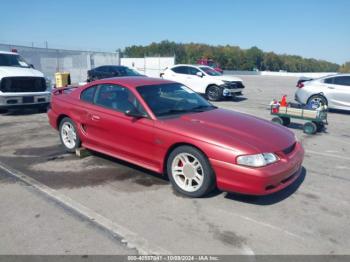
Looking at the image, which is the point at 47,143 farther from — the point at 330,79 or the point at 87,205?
Answer: the point at 330,79

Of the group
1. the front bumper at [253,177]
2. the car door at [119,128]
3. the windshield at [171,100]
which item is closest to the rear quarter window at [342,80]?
the windshield at [171,100]

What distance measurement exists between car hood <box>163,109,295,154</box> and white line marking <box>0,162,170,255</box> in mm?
1425

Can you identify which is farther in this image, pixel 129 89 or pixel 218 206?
pixel 129 89

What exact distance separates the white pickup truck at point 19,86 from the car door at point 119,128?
560 cm

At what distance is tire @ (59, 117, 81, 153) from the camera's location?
5945mm

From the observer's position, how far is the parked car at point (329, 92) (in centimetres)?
1162

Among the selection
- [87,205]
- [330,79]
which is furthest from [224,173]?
[330,79]

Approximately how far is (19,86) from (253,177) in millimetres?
8889

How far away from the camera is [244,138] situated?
13.6 ft

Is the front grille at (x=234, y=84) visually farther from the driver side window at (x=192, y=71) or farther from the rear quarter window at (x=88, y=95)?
the rear quarter window at (x=88, y=95)

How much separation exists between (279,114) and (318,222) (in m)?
5.37

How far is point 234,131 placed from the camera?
433 centimetres

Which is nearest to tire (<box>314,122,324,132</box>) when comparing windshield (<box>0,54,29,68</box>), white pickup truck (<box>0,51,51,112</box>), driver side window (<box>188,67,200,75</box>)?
driver side window (<box>188,67,200,75</box>)

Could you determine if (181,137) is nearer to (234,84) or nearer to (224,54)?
(234,84)
